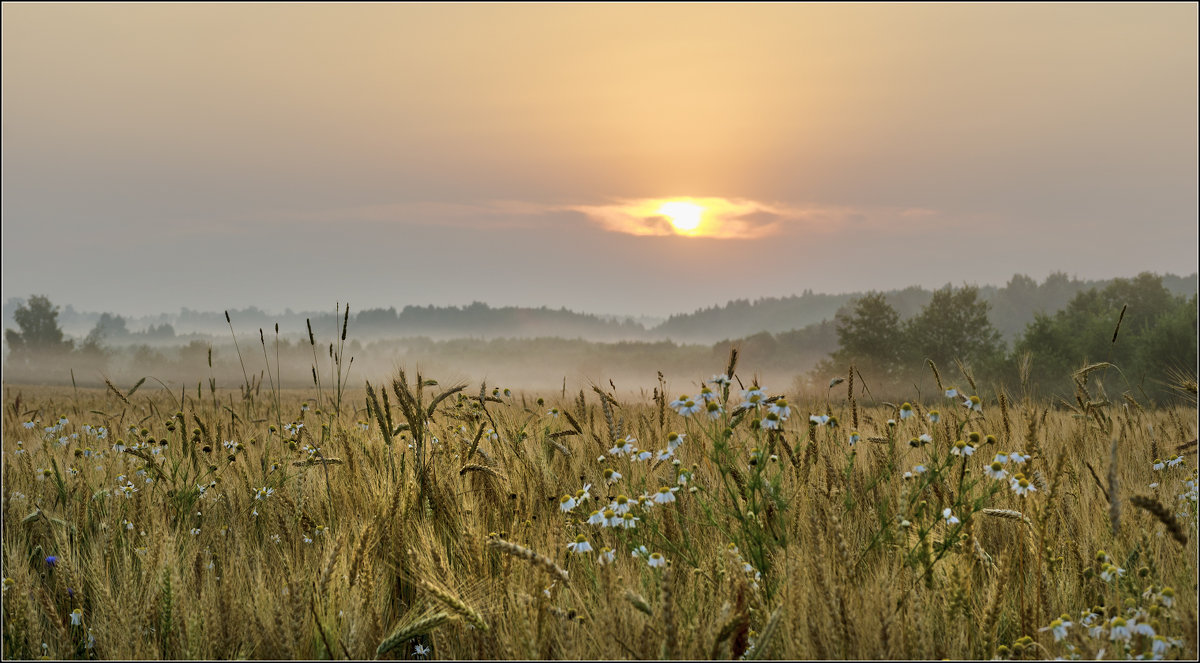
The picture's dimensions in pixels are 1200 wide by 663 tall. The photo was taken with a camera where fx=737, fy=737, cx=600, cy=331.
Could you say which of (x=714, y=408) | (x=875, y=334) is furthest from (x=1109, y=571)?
(x=875, y=334)

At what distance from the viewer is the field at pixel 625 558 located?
2684 millimetres

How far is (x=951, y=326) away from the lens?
71.7m

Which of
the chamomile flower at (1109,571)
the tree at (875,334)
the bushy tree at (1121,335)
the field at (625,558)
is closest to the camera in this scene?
the field at (625,558)

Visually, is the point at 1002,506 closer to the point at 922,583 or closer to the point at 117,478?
the point at 922,583

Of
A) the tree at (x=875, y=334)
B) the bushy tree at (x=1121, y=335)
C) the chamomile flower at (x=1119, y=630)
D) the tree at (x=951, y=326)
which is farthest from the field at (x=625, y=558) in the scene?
the tree at (x=951, y=326)

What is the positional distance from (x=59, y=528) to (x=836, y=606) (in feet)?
14.2

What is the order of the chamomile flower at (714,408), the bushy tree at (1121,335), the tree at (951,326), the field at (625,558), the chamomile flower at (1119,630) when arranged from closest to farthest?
1. the chamomile flower at (1119,630)
2. the field at (625,558)
3. the chamomile flower at (714,408)
4. the bushy tree at (1121,335)
5. the tree at (951,326)

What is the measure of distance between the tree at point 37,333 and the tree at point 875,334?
422 ft

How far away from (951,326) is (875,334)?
853cm

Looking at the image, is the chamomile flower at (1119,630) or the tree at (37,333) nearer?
the chamomile flower at (1119,630)

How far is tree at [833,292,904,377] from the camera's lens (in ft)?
227

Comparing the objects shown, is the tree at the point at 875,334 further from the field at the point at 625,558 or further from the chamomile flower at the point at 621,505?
the chamomile flower at the point at 621,505

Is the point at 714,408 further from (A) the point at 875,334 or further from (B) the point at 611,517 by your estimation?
(A) the point at 875,334

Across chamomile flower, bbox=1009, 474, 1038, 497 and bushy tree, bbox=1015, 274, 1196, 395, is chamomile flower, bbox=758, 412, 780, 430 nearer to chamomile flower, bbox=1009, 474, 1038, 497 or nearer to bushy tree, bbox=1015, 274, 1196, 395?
chamomile flower, bbox=1009, 474, 1038, 497
